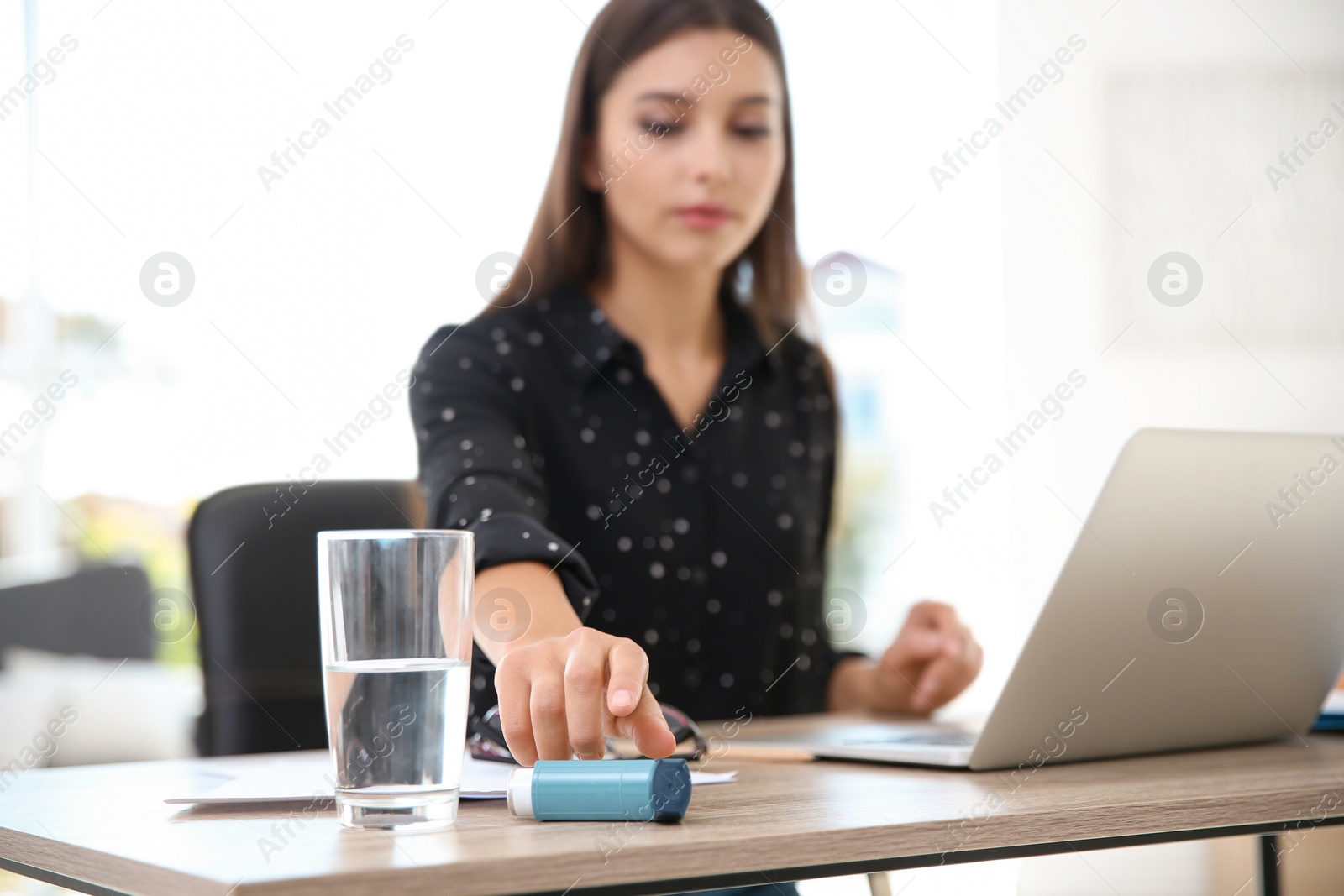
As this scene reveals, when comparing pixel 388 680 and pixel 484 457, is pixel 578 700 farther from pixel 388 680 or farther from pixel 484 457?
pixel 484 457

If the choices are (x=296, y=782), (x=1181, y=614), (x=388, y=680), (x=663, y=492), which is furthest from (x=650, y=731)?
(x=663, y=492)

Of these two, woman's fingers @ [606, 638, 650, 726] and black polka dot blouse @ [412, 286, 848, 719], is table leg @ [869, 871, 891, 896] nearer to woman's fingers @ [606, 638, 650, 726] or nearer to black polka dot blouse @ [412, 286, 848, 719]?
woman's fingers @ [606, 638, 650, 726]

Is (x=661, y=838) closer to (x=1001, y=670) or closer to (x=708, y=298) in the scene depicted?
(x=708, y=298)

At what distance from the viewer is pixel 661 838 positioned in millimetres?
485

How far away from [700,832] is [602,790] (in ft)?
0.19

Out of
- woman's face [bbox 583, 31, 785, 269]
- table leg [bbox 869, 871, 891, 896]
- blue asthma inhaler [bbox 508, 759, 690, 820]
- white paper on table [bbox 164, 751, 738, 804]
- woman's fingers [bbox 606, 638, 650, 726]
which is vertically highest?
woman's face [bbox 583, 31, 785, 269]

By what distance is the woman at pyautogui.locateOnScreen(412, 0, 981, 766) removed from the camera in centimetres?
134

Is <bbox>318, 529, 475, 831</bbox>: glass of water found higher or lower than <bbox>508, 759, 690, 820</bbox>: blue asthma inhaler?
higher

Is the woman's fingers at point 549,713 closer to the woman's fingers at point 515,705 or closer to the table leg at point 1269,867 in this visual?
the woman's fingers at point 515,705

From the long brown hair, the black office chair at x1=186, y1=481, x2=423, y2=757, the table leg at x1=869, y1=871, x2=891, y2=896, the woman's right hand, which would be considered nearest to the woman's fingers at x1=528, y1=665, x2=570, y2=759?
the woman's right hand

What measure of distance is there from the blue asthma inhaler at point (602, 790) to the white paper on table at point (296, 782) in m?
0.07

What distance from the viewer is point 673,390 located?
150cm

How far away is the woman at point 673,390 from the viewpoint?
52.9 inches

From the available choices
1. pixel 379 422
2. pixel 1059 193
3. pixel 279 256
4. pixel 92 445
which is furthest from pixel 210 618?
pixel 1059 193
